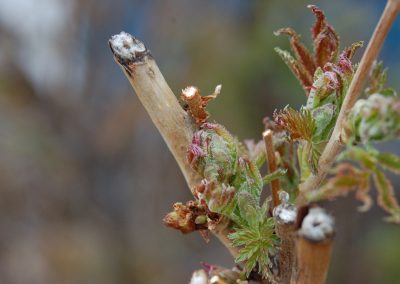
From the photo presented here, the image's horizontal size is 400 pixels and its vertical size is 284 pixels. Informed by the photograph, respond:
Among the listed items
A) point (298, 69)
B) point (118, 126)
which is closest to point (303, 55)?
point (298, 69)

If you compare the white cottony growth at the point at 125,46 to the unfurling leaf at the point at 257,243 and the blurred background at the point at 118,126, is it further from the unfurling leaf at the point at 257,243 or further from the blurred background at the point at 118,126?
the blurred background at the point at 118,126

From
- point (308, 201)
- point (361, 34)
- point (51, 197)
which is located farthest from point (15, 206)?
point (308, 201)

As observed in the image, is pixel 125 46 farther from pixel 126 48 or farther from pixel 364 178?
pixel 364 178

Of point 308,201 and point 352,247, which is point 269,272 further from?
point 352,247

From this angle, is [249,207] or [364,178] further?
[249,207]

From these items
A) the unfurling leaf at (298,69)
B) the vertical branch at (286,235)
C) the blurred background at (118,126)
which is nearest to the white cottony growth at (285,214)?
the vertical branch at (286,235)

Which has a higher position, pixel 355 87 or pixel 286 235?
pixel 355 87
